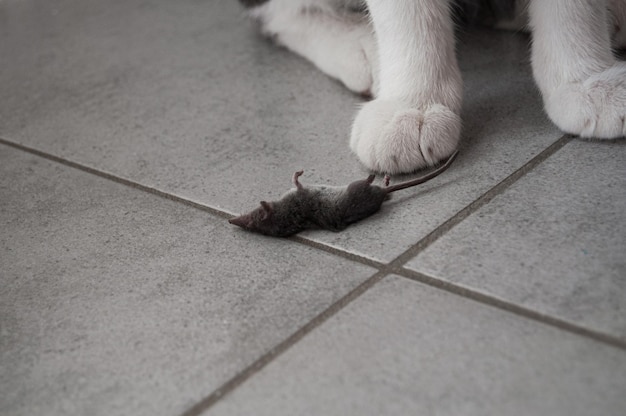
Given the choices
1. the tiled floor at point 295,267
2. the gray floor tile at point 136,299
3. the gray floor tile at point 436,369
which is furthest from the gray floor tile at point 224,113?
the gray floor tile at point 436,369

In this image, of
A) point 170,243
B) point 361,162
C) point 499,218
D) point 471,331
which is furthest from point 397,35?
point 471,331

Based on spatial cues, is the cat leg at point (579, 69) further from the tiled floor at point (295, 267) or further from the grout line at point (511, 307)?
the grout line at point (511, 307)

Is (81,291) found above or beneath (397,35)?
beneath

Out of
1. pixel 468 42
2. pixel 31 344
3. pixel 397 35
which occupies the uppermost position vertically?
pixel 397 35

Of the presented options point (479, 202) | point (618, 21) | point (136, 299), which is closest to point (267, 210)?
point (136, 299)

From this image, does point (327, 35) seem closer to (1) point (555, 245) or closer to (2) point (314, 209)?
(2) point (314, 209)

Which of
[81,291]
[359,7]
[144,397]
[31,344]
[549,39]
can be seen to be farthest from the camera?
[359,7]

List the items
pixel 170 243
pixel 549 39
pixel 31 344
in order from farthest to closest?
pixel 549 39 → pixel 170 243 → pixel 31 344

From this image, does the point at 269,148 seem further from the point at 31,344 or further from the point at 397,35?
the point at 31,344

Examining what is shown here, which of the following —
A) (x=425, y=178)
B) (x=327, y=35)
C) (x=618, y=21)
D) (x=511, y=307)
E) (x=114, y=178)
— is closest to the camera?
(x=511, y=307)
